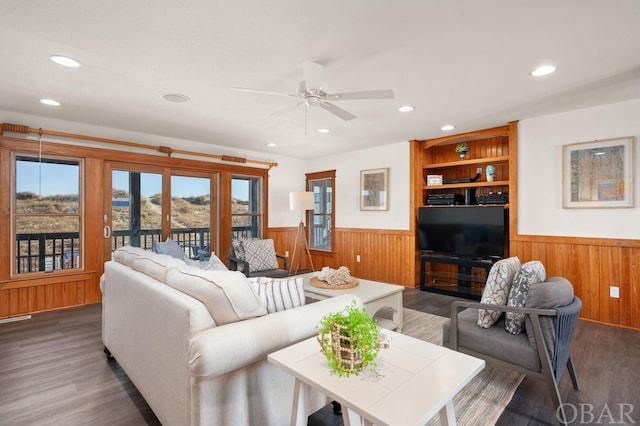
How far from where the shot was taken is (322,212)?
6.55 m

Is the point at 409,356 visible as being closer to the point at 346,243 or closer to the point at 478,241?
the point at 478,241

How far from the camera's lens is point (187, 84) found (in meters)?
2.80

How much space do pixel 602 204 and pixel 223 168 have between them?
524 centimetres

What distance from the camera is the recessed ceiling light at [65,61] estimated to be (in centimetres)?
230

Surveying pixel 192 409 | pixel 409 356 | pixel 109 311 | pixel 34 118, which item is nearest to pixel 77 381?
pixel 109 311

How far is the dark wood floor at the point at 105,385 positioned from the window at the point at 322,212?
413 cm

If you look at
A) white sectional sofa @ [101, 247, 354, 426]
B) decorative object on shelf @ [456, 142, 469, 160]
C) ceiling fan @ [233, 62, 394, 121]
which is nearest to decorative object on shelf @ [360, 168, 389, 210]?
decorative object on shelf @ [456, 142, 469, 160]

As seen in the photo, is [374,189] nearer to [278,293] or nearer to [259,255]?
[259,255]

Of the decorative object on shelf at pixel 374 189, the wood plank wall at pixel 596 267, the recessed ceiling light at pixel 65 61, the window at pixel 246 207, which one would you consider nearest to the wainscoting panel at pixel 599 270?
the wood plank wall at pixel 596 267

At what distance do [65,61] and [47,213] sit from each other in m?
2.40

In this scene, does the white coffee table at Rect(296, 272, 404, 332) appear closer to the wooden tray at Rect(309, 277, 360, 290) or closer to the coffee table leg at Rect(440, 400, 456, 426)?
the wooden tray at Rect(309, 277, 360, 290)

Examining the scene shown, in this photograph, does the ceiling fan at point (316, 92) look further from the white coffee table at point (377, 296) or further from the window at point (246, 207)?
the window at point (246, 207)

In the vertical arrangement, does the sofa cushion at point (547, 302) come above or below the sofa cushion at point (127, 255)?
below

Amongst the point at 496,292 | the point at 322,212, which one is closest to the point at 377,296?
the point at 496,292
